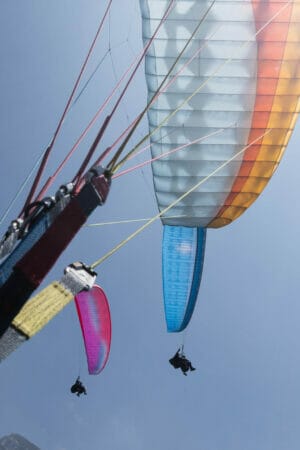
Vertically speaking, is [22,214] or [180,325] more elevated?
[180,325]

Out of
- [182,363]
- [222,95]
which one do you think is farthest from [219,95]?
[182,363]

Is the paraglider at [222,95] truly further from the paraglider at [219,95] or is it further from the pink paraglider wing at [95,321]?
the pink paraglider wing at [95,321]

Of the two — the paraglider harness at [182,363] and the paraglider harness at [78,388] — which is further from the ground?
the paraglider harness at [182,363]

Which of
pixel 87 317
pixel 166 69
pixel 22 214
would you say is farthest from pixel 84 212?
pixel 166 69

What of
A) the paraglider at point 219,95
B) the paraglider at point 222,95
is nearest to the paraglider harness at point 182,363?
the paraglider at point 219,95

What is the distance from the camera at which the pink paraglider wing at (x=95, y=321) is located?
7.33 meters

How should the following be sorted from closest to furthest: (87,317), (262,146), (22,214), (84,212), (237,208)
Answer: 1. (84,212)
2. (22,214)
3. (87,317)
4. (262,146)
5. (237,208)

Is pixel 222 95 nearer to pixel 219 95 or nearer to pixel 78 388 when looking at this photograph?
pixel 219 95

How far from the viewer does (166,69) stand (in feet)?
40.1

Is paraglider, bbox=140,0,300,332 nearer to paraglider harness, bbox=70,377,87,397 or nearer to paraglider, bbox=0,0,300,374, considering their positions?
paraglider, bbox=0,0,300,374

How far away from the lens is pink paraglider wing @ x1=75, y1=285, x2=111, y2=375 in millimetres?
7328

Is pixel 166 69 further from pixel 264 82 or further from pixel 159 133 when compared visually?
pixel 264 82

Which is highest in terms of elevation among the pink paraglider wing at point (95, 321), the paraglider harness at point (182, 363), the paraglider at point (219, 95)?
the paraglider at point (219, 95)

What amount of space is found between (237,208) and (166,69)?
403 cm
